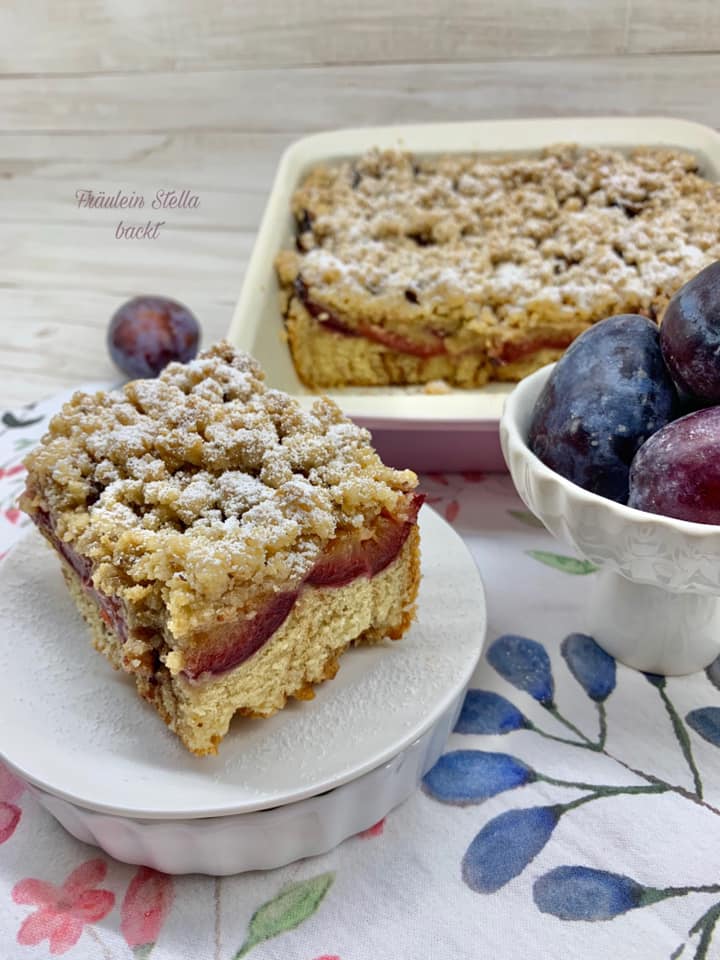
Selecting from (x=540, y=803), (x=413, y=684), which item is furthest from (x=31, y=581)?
(x=540, y=803)

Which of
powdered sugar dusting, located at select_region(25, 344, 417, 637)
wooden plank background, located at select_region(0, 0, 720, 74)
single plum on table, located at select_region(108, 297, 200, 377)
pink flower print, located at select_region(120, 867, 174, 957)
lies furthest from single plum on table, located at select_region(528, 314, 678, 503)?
wooden plank background, located at select_region(0, 0, 720, 74)

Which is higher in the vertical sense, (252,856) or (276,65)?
(276,65)

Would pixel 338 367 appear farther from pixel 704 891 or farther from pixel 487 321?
pixel 704 891

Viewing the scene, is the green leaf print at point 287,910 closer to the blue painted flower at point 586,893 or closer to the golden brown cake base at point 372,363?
the blue painted flower at point 586,893

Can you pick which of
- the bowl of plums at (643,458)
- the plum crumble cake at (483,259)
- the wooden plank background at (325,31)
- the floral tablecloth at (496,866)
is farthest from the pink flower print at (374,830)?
the wooden plank background at (325,31)

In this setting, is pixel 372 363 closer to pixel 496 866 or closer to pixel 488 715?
pixel 488 715

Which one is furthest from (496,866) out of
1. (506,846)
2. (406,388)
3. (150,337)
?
(150,337)
